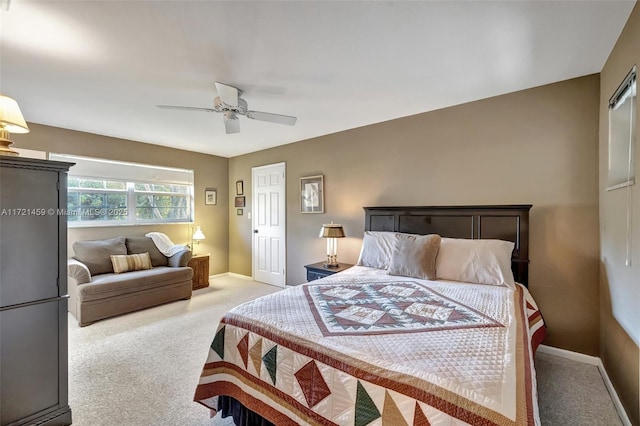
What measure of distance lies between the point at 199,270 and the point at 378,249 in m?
3.18

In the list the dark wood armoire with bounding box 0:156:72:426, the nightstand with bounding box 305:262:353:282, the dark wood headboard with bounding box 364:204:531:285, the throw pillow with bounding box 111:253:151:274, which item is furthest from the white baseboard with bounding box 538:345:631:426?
the throw pillow with bounding box 111:253:151:274

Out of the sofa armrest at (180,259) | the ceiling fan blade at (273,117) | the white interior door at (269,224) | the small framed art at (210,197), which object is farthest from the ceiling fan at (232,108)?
the small framed art at (210,197)

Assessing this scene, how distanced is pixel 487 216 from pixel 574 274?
0.83 metres

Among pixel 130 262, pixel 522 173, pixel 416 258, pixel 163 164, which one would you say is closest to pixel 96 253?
pixel 130 262

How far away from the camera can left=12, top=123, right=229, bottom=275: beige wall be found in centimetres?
377

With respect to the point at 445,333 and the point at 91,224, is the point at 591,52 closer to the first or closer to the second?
the point at 445,333

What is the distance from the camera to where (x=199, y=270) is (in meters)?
4.77

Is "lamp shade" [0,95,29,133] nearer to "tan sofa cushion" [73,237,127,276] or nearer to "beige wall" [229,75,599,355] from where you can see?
"tan sofa cushion" [73,237,127,276]

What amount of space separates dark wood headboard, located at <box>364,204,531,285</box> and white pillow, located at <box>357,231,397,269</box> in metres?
0.25

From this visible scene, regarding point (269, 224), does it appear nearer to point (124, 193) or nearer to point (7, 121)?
point (124, 193)

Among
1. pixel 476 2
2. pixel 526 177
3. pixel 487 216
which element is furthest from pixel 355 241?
pixel 476 2

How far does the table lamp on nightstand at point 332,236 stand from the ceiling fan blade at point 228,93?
1850 millimetres

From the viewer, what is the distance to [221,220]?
5.77m

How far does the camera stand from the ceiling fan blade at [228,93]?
2430 millimetres
